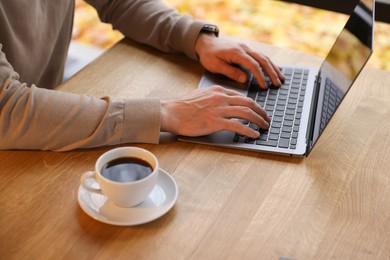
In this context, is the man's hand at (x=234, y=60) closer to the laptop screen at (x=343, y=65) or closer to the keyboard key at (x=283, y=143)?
the laptop screen at (x=343, y=65)

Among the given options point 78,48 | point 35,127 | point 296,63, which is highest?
point 35,127

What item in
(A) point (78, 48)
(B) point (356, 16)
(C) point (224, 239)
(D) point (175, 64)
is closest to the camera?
(C) point (224, 239)

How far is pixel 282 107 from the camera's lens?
1.28m

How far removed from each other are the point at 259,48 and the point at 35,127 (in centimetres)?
67

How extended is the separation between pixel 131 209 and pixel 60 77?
830mm

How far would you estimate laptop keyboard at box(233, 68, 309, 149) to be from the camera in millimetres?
1166

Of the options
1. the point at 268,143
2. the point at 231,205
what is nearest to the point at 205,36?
the point at 268,143

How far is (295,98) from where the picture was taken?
51.8 inches

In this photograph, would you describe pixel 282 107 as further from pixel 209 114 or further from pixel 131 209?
pixel 131 209

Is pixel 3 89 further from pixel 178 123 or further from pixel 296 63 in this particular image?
pixel 296 63

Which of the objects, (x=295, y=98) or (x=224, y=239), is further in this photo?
(x=295, y=98)

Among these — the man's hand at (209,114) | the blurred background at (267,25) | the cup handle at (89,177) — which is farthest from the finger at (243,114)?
the blurred background at (267,25)

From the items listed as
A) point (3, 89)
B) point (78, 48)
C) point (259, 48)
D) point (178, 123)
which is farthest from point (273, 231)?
point (78, 48)

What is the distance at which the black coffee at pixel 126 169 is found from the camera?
3.11 feet
